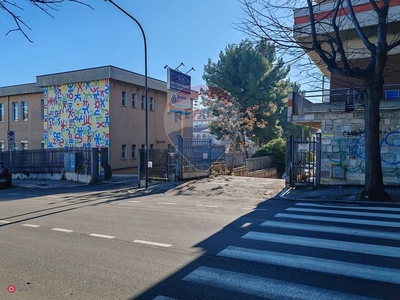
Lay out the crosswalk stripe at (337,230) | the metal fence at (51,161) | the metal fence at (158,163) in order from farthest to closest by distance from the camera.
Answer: the metal fence at (51,161), the metal fence at (158,163), the crosswalk stripe at (337,230)

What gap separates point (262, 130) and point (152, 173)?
904 inches

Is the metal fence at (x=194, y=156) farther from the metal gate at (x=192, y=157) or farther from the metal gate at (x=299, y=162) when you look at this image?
the metal gate at (x=299, y=162)

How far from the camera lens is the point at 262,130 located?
1535 inches

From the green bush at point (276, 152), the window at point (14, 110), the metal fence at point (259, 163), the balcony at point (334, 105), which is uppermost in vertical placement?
the window at point (14, 110)

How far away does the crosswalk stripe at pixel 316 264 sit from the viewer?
178 inches

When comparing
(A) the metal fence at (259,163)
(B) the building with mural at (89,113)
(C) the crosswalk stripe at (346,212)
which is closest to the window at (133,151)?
(B) the building with mural at (89,113)

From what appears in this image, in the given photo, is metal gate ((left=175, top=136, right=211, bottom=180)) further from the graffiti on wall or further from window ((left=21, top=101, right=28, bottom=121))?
window ((left=21, top=101, right=28, bottom=121))

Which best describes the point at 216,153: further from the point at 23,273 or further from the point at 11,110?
the point at 11,110

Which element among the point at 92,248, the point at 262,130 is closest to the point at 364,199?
the point at 92,248

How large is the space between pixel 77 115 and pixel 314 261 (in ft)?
87.0

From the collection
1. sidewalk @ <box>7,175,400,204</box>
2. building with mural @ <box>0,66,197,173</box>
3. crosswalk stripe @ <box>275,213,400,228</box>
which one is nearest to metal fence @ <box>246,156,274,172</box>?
building with mural @ <box>0,66,197,173</box>

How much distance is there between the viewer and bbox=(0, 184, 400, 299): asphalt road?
4.14m

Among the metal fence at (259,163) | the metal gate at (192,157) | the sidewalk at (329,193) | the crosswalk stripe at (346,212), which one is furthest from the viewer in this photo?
the metal fence at (259,163)

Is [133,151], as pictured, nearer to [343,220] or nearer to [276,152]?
[276,152]
